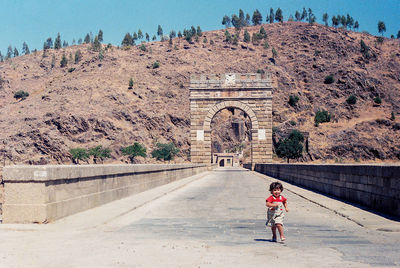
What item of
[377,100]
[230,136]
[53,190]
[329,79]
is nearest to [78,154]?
[230,136]

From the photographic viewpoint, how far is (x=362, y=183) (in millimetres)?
13039

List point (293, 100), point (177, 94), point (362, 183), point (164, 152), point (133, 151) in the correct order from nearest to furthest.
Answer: point (362, 183), point (133, 151), point (164, 152), point (177, 94), point (293, 100)

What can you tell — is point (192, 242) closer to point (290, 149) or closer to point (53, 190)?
point (53, 190)

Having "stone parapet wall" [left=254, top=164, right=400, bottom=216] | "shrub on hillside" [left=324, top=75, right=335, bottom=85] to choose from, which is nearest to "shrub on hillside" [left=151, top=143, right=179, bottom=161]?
"shrub on hillside" [left=324, top=75, right=335, bottom=85]

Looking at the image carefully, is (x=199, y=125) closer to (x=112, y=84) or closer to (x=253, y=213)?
(x=253, y=213)

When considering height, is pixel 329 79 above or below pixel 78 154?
above

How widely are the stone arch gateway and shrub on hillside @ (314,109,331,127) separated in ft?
187

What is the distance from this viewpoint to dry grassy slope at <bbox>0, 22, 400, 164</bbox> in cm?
9519

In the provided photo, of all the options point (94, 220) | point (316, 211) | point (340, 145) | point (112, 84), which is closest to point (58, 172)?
point (94, 220)

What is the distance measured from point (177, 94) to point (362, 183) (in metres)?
104

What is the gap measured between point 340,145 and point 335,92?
3131 centimetres

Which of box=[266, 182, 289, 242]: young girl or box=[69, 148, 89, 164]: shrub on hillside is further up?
box=[69, 148, 89, 164]: shrub on hillside

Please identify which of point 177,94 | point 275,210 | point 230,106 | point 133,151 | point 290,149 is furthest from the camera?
point 177,94

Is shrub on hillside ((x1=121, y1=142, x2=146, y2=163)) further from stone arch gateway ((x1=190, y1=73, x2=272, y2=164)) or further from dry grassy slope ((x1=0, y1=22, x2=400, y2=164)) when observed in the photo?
stone arch gateway ((x1=190, y1=73, x2=272, y2=164))
